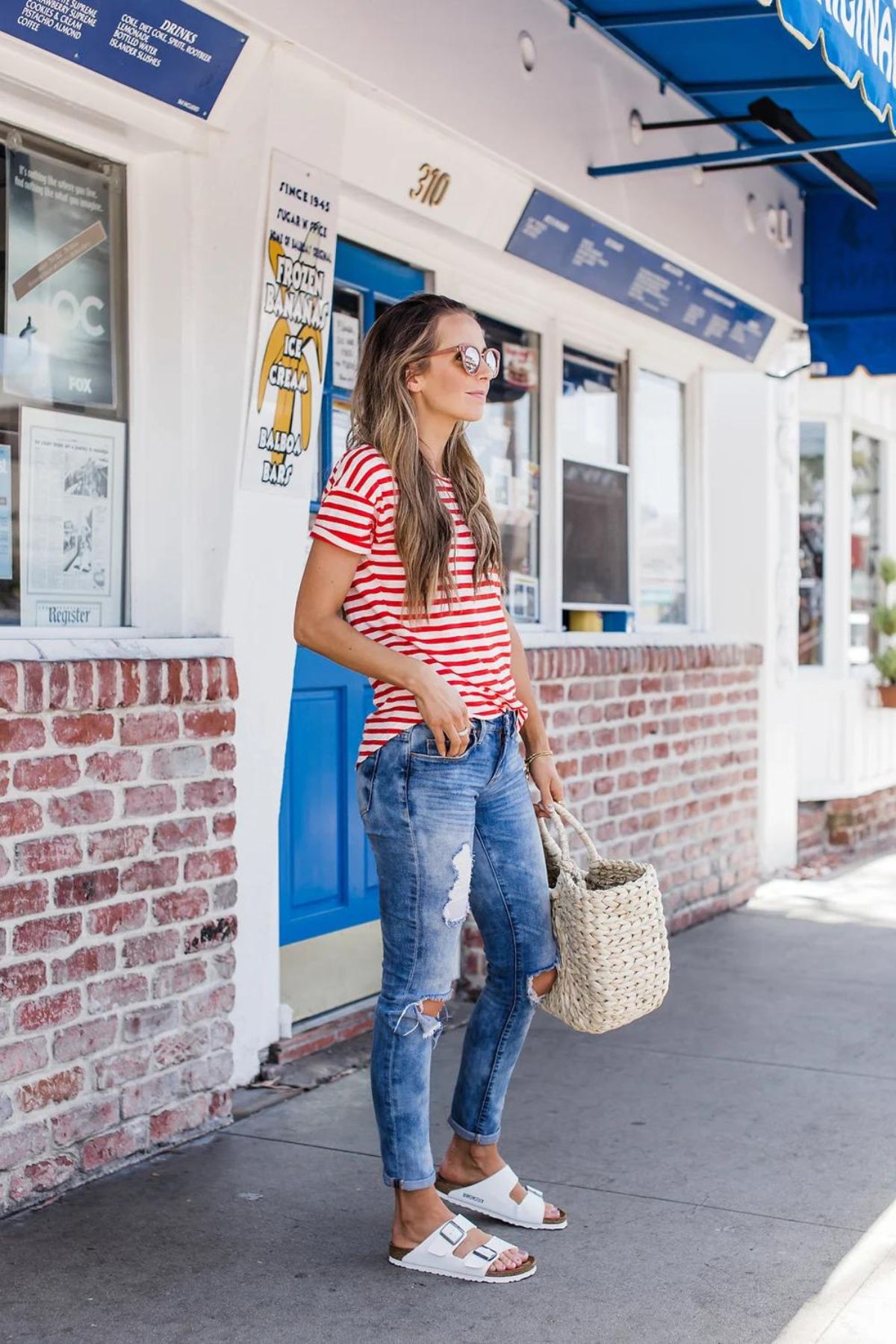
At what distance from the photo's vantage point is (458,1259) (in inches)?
135

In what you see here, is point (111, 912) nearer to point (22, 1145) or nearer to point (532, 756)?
point (22, 1145)

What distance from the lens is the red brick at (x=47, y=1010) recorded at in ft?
12.5

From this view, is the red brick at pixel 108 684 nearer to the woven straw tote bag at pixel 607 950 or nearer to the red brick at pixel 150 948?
the red brick at pixel 150 948

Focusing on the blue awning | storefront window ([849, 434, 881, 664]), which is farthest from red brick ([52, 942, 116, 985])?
storefront window ([849, 434, 881, 664])

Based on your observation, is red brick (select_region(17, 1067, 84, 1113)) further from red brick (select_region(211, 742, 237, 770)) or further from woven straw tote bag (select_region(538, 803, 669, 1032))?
woven straw tote bag (select_region(538, 803, 669, 1032))

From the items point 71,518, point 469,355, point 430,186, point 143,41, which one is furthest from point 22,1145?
point 430,186

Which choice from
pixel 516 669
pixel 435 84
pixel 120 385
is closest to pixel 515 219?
pixel 435 84

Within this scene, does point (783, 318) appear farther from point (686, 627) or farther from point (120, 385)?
point (120, 385)

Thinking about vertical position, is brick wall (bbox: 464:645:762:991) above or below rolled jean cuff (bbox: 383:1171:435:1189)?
above

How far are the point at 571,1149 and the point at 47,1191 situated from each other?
1350 mm

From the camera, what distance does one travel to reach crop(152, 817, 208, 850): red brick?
13.9 ft

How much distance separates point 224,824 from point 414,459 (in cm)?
145

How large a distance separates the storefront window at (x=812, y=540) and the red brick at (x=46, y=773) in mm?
7505

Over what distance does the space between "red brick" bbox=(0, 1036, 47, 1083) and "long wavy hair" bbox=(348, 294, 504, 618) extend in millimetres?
1394
